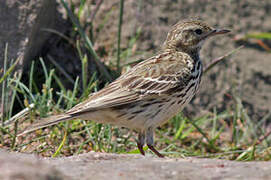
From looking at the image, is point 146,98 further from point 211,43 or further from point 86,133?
point 211,43

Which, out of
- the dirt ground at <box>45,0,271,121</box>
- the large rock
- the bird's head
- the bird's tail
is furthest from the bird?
the dirt ground at <box>45,0,271,121</box>

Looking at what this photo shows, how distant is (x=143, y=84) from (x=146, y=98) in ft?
0.70

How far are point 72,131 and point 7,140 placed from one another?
0.81 m

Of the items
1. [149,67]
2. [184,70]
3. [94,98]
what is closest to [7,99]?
[94,98]

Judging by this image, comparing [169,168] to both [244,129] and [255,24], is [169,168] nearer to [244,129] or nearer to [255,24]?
[244,129]

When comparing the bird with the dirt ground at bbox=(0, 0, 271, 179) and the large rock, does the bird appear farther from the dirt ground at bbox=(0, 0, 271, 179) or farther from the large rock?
the dirt ground at bbox=(0, 0, 271, 179)

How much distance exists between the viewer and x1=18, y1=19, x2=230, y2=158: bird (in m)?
4.96

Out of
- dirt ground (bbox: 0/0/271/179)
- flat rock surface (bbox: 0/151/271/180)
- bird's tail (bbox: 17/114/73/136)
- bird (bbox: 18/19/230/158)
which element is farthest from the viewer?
dirt ground (bbox: 0/0/271/179)

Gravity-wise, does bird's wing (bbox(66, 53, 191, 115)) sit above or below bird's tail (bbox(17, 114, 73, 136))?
above

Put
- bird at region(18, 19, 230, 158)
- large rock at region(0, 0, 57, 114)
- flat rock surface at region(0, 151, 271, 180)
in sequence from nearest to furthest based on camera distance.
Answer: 1. flat rock surface at region(0, 151, 271, 180)
2. bird at region(18, 19, 230, 158)
3. large rock at region(0, 0, 57, 114)

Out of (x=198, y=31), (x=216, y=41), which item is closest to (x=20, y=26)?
(x=198, y=31)

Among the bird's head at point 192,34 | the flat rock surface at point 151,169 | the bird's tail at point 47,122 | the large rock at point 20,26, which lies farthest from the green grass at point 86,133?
the flat rock surface at point 151,169

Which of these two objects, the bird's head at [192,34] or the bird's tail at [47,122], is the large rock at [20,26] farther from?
the bird's head at [192,34]

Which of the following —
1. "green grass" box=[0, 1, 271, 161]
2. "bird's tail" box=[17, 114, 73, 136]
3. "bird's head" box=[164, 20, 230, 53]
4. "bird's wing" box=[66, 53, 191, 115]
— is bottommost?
"green grass" box=[0, 1, 271, 161]
